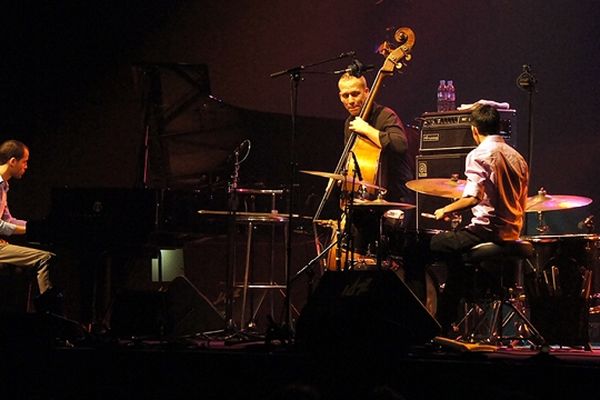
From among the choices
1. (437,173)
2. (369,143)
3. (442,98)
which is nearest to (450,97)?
(442,98)

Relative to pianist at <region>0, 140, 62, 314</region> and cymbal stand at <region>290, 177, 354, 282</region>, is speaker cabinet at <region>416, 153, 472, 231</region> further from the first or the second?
pianist at <region>0, 140, 62, 314</region>

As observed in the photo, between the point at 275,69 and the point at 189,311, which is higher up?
the point at 275,69

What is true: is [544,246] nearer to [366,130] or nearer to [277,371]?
[366,130]

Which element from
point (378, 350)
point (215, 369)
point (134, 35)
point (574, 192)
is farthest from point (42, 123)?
point (574, 192)

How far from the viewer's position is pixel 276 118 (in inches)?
309

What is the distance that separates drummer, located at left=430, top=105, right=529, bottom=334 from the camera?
5.39 m

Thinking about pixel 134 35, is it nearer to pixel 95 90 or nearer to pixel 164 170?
pixel 95 90

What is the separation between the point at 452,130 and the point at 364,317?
2666mm

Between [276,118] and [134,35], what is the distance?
1786 millimetres

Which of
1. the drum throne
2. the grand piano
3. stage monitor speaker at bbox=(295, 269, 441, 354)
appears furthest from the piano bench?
the drum throne

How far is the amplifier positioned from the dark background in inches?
45.8

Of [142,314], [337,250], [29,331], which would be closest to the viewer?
[29,331]

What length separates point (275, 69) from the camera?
8.53 meters

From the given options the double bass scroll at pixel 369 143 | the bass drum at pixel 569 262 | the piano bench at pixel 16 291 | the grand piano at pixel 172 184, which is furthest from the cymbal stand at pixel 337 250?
Result: the piano bench at pixel 16 291
